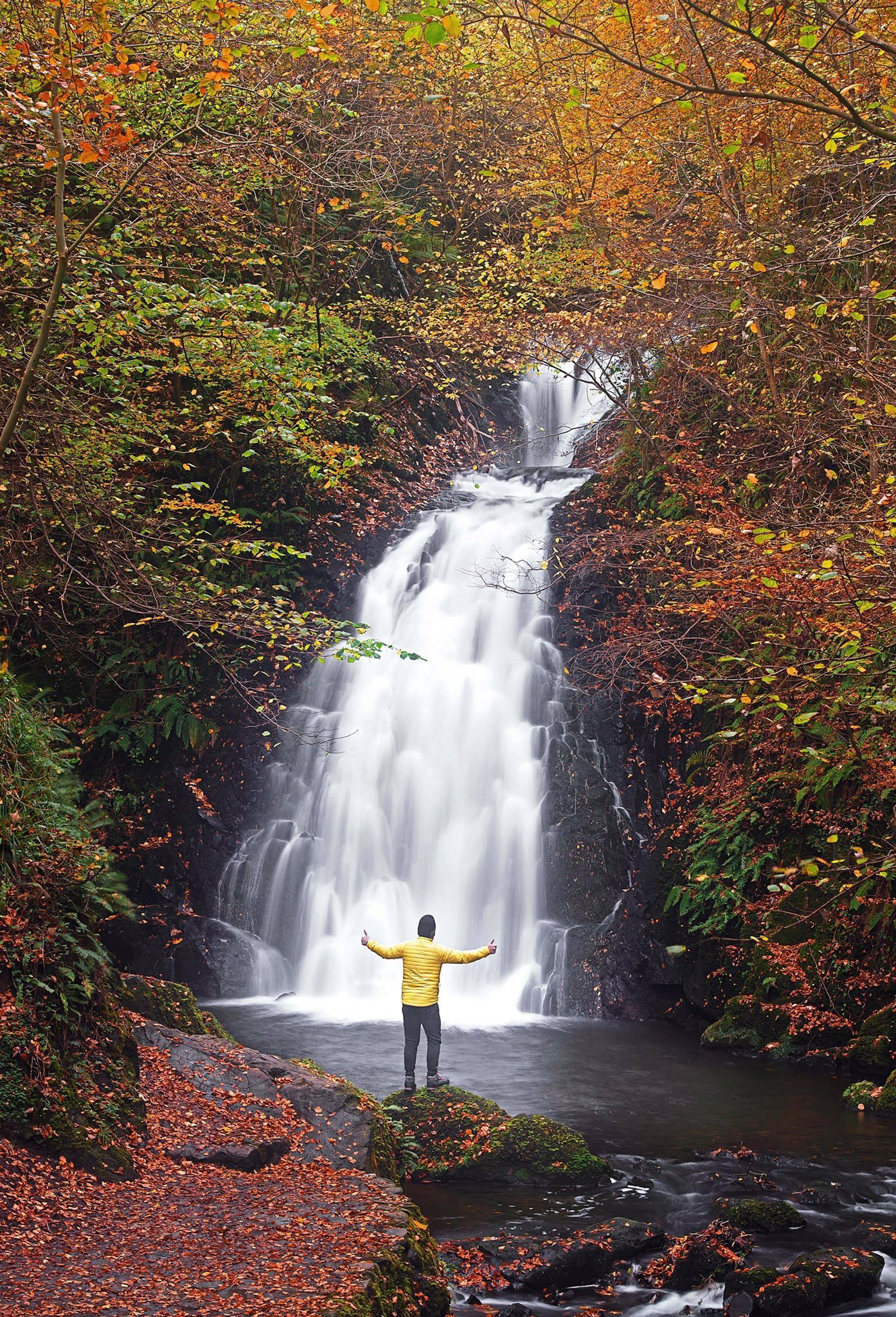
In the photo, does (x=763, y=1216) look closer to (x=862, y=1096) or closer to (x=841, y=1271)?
(x=841, y=1271)

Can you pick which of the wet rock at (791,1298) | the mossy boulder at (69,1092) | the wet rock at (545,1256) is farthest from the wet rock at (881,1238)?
the mossy boulder at (69,1092)

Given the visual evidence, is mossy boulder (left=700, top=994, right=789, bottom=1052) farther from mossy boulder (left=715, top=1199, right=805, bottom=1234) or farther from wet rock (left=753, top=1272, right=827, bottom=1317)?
wet rock (left=753, top=1272, right=827, bottom=1317)

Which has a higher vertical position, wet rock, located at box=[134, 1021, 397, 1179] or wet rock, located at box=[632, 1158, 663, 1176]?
wet rock, located at box=[134, 1021, 397, 1179]

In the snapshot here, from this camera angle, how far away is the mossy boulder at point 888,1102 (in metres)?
8.52

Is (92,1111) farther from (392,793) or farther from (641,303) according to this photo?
(641,303)

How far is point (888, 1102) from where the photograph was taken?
859cm

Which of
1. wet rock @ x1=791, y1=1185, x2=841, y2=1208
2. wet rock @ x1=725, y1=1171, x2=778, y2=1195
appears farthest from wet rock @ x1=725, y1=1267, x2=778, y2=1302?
wet rock @ x1=725, y1=1171, x2=778, y2=1195

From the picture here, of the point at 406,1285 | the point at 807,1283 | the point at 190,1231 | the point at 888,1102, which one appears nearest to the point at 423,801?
the point at 888,1102

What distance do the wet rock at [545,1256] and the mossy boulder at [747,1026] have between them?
4916 millimetres

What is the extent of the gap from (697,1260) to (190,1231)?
3.06 metres

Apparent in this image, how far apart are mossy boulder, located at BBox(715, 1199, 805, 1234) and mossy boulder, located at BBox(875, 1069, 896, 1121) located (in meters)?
2.62

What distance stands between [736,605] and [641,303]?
5.66 m

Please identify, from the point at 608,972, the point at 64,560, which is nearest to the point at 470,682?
the point at 608,972

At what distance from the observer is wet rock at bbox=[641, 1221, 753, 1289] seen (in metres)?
5.70
